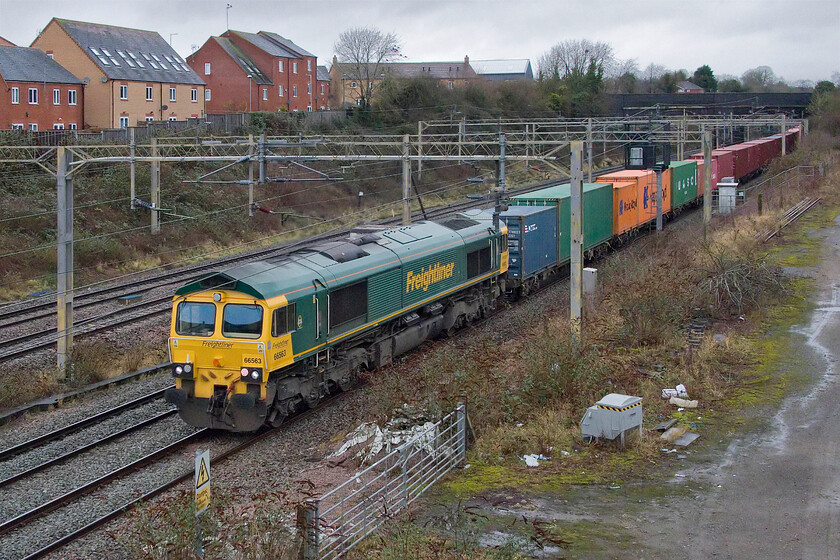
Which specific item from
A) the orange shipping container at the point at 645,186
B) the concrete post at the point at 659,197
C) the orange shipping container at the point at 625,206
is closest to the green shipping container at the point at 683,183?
the orange shipping container at the point at 645,186

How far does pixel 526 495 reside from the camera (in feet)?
38.4

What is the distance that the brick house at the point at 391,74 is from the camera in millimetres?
74250

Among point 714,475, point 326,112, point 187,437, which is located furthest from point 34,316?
point 326,112

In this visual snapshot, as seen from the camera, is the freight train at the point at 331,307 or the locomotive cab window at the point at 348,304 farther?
the locomotive cab window at the point at 348,304

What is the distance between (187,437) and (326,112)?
4963 centimetres

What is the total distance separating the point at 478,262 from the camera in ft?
77.0

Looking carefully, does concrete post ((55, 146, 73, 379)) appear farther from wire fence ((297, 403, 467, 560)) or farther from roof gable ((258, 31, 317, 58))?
roof gable ((258, 31, 317, 58))

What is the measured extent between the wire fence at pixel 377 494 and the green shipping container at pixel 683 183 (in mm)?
30907

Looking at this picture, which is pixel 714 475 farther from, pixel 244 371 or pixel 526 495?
pixel 244 371

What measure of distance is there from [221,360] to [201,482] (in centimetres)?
586

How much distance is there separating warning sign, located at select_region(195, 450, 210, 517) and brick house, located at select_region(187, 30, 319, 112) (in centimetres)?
5745

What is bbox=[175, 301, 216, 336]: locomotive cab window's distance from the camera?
15.1m

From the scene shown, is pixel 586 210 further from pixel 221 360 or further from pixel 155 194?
pixel 155 194

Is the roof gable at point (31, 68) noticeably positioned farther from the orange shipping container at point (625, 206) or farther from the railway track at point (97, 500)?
the railway track at point (97, 500)
